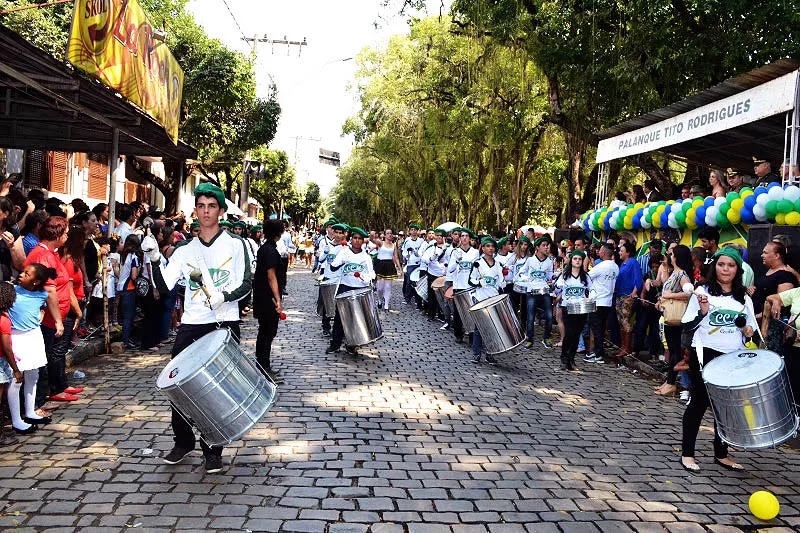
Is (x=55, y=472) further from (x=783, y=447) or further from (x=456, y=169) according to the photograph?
(x=456, y=169)

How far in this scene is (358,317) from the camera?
9188 mm

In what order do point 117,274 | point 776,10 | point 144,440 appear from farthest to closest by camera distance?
1. point 776,10
2. point 117,274
3. point 144,440

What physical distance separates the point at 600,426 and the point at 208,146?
806 inches

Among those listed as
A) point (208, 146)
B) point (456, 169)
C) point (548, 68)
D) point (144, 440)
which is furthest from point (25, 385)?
point (456, 169)

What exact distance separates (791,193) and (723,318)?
3.89 metres

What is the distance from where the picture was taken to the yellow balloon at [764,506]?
4.38 meters

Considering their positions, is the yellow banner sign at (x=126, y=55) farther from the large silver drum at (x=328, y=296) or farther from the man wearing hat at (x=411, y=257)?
the man wearing hat at (x=411, y=257)

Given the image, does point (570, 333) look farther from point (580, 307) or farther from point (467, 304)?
point (467, 304)

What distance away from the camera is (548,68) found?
1647 centimetres

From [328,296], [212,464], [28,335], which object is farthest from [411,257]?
[212,464]

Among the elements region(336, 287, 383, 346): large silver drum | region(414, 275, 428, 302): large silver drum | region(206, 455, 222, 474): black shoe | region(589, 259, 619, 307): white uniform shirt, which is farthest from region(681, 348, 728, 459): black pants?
region(414, 275, 428, 302): large silver drum

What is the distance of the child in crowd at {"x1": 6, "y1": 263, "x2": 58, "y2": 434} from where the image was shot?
5414 millimetres


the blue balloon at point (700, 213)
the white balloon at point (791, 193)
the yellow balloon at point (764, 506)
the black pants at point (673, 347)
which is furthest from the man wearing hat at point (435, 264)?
the yellow balloon at point (764, 506)

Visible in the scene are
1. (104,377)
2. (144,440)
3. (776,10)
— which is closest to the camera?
(144,440)
